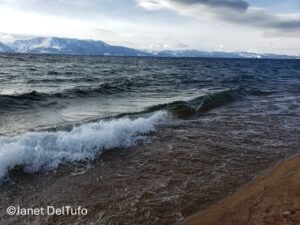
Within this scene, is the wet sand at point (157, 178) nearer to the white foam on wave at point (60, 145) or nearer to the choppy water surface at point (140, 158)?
the choppy water surface at point (140, 158)

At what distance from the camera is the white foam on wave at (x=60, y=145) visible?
8.16m

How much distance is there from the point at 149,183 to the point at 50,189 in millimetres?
2200

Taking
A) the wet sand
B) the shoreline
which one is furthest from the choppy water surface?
the shoreline

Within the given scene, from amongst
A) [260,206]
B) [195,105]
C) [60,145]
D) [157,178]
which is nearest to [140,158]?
[157,178]

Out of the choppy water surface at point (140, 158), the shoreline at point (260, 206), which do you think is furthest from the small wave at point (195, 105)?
the shoreline at point (260, 206)

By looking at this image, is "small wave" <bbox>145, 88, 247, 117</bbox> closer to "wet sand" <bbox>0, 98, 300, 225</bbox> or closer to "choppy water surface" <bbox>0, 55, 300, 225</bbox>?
"choppy water surface" <bbox>0, 55, 300, 225</bbox>

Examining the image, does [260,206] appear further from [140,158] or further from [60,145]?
[60,145]

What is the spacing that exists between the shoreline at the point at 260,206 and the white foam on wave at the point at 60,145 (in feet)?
14.1

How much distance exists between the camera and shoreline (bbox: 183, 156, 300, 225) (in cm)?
511

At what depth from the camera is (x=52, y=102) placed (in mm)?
19500

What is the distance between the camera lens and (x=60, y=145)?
932 centimetres

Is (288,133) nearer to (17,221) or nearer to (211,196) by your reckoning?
(211,196)

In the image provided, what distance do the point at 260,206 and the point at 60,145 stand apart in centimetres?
596

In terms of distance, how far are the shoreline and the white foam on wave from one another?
4.31 meters
